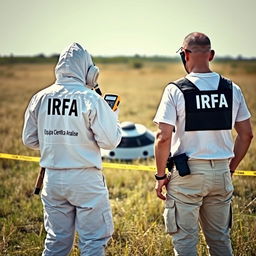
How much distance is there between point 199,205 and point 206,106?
33.0 inches

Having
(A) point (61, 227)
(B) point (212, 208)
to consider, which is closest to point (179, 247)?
(B) point (212, 208)

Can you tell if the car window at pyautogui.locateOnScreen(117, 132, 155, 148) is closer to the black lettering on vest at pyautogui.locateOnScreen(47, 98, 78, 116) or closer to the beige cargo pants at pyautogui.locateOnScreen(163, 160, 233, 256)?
the beige cargo pants at pyautogui.locateOnScreen(163, 160, 233, 256)

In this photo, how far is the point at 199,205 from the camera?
12.2ft

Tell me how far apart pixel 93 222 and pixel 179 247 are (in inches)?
29.9

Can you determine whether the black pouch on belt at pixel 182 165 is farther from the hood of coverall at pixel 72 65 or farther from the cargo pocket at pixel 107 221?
the hood of coverall at pixel 72 65

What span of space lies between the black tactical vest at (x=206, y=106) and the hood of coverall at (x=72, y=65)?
79 centimetres

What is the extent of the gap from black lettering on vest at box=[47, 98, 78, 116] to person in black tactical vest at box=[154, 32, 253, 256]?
71cm

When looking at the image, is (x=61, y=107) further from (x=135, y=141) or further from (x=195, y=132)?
(x=135, y=141)

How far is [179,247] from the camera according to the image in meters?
3.72

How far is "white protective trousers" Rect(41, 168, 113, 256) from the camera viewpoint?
11.8 feet

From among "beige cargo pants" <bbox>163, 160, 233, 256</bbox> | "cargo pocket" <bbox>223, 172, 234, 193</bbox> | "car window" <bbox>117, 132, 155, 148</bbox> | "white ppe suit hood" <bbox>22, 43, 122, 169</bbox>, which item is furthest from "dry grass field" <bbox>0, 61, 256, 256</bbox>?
"white ppe suit hood" <bbox>22, 43, 122, 169</bbox>

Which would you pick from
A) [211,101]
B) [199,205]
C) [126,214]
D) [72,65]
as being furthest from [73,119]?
[126,214]

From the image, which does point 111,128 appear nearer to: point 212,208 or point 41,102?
point 41,102

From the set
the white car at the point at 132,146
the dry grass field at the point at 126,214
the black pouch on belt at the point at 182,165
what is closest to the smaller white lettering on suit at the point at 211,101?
the black pouch on belt at the point at 182,165
